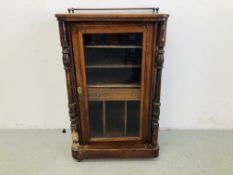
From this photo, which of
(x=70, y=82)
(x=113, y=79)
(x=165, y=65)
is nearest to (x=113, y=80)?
(x=113, y=79)

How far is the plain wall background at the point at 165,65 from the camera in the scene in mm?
1618

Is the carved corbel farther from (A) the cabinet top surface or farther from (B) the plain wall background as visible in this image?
(B) the plain wall background

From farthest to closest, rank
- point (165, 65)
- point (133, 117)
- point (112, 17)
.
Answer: point (165, 65) < point (133, 117) < point (112, 17)

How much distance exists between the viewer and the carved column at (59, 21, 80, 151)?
127 centimetres

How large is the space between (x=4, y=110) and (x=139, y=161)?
4.13 feet

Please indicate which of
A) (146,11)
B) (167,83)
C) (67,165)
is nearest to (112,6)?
(146,11)

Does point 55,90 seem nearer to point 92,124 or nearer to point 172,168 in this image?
point 92,124

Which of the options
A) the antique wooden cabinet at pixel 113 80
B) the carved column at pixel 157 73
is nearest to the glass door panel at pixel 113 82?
the antique wooden cabinet at pixel 113 80

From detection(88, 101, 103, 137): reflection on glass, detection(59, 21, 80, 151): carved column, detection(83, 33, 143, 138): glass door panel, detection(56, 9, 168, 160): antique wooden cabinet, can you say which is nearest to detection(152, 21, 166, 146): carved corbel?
detection(56, 9, 168, 160): antique wooden cabinet

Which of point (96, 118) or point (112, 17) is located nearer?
point (112, 17)

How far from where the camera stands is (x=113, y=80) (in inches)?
57.9

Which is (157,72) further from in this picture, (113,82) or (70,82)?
(70,82)

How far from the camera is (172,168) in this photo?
5.01ft

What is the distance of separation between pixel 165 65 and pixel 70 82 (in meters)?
0.80
